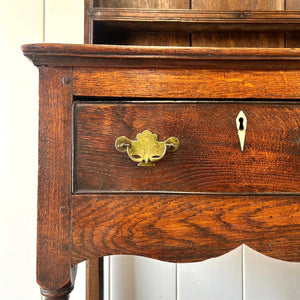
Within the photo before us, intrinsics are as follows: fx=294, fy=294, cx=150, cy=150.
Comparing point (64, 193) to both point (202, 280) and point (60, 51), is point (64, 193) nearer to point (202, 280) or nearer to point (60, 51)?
point (60, 51)

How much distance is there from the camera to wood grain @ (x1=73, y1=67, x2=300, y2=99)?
0.43m

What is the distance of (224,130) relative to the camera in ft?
1.43

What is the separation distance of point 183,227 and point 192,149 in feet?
0.38

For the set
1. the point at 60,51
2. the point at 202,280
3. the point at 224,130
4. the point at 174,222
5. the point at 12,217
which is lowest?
the point at 202,280

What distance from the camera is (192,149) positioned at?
1.42ft

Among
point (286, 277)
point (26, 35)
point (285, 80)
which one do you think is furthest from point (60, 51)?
point (286, 277)

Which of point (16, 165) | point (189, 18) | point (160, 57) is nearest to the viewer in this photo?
point (160, 57)

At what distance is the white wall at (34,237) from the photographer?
32.6 inches

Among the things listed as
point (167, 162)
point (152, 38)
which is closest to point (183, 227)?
point (167, 162)

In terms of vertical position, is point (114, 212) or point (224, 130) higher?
point (224, 130)

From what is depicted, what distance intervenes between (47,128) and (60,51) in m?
0.11

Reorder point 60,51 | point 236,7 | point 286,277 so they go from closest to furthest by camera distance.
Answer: point 60,51, point 236,7, point 286,277

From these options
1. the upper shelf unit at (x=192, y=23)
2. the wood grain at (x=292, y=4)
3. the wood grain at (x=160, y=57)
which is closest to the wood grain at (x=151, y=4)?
the upper shelf unit at (x=192, y=23)

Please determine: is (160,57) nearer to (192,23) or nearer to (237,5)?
(192,23)
